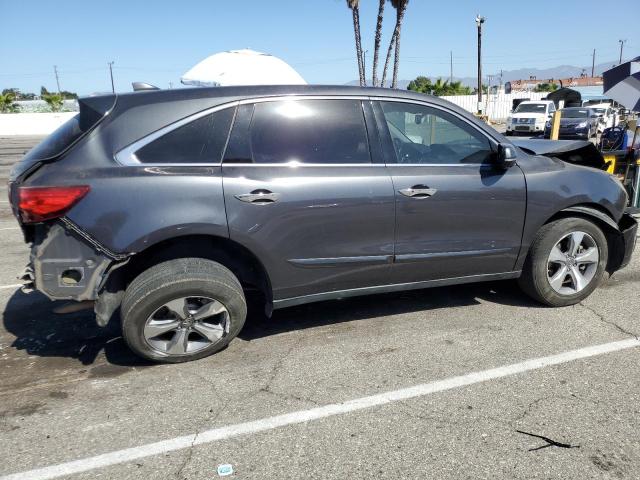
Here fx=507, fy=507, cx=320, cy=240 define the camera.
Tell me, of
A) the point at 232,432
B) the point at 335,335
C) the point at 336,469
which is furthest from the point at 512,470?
the point at 335,335

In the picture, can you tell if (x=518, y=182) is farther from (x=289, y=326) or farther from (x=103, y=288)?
(x=103, y=288)

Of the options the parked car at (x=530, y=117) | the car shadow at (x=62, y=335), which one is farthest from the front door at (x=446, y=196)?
the parked car at (x=530, y=117)

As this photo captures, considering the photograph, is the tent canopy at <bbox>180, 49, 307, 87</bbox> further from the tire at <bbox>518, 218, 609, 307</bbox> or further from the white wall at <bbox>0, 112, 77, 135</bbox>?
the white wall at <bbox>0, 112, 77, 135</bbox>

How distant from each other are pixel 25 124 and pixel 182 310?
38.5 m

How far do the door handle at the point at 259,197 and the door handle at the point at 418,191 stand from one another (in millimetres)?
898

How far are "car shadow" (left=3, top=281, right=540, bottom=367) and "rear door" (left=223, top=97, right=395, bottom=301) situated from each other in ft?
1.98

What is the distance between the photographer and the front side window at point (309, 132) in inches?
131

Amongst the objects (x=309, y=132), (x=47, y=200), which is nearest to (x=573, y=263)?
(x=309, y=132)

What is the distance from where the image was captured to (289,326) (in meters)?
4.00

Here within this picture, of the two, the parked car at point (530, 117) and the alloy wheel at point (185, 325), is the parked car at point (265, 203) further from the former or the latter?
the parked car at point (530, 117)

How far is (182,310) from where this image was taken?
3281 mm

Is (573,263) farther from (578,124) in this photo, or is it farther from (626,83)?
(578,124)

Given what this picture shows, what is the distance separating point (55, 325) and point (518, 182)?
12.3ft

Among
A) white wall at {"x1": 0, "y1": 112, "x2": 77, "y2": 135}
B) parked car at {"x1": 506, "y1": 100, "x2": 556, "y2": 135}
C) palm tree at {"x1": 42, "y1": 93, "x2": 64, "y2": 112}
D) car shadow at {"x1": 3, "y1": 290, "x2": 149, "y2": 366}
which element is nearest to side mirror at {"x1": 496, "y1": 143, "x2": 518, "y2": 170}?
car shadow at {"x1": 3, "y1": 290, "x2": 149, "y2": 366}
